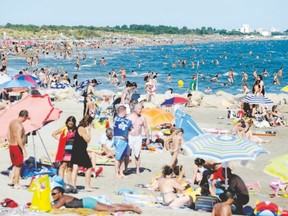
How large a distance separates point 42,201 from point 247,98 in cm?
985

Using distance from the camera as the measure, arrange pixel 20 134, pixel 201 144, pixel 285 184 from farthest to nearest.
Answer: pixel 285 184
pixel 20 134
pixel 201 144

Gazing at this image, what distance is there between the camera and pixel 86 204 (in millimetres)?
6980

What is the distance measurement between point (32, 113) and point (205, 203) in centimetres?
367

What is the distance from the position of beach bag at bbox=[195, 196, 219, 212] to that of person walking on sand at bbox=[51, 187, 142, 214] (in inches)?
39.6

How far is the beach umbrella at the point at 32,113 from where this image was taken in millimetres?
9164

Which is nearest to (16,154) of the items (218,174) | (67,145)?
(67,145)

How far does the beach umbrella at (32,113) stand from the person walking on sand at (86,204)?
2313 millimetres

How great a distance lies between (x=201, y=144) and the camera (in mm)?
7445

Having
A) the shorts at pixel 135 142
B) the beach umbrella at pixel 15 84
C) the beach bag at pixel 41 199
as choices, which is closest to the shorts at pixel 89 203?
the beach bag at pixel 41 199

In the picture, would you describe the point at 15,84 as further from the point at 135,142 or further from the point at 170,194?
the point at 170,194

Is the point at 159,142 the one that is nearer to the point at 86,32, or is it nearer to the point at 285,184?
the point at 285,184

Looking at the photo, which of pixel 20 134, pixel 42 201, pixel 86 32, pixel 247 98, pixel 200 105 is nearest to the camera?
pixel 42 201

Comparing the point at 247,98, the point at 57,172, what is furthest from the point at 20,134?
the point at 247,98

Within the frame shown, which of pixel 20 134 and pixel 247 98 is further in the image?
pixel 247 98
